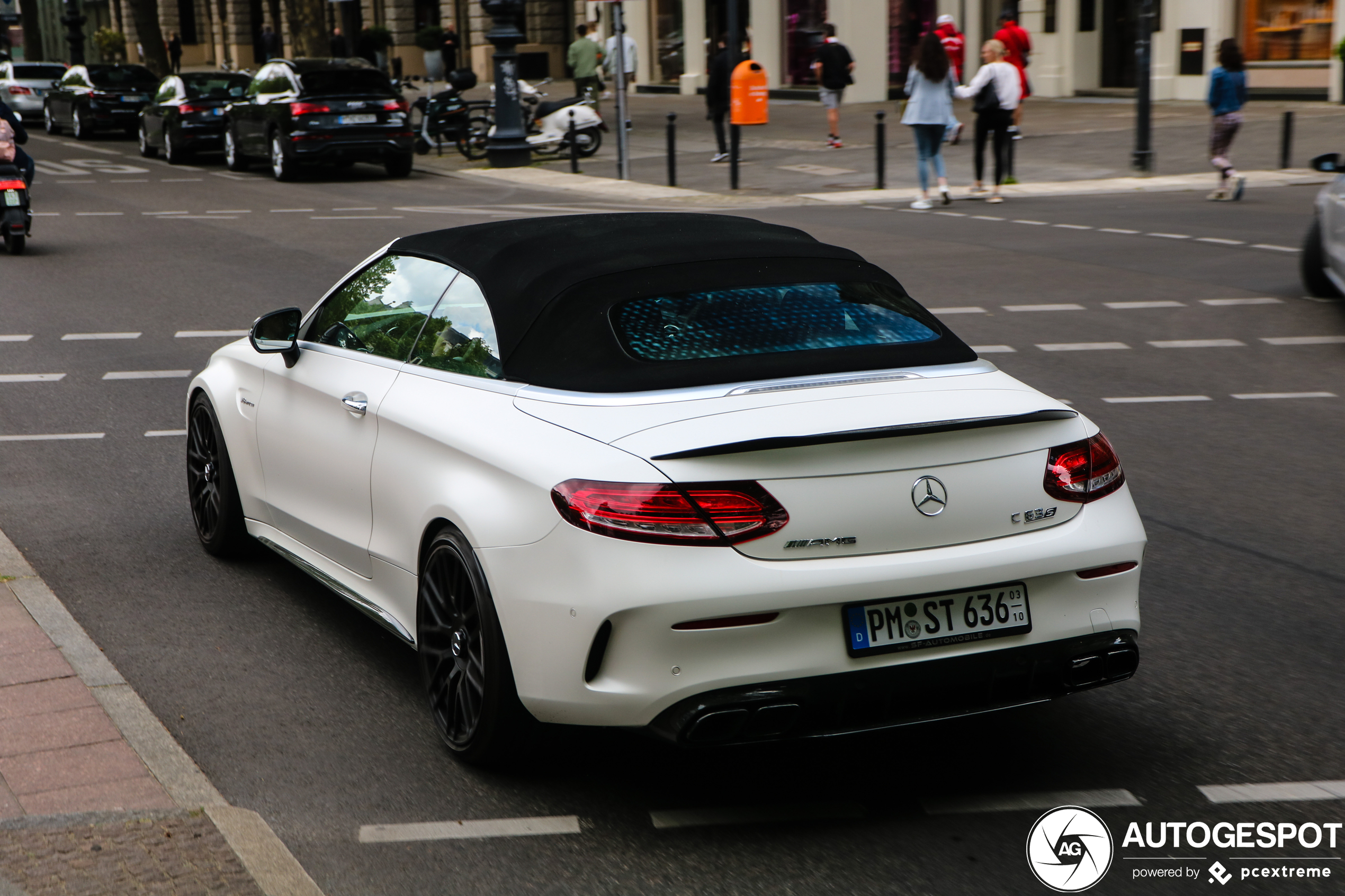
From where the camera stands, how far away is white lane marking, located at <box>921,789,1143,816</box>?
3994mm

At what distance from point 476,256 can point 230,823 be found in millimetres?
1904

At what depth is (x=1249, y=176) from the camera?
69.8 ft

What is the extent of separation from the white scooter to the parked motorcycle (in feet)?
38.9

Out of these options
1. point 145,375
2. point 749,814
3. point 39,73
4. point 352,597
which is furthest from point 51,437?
point 39,73

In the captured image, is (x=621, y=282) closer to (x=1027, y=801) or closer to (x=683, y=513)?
(x=683, y=513)

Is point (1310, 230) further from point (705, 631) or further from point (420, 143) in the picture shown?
point (420, 143)

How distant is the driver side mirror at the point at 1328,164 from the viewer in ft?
38.4

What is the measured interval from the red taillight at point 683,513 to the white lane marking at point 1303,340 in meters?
8.07

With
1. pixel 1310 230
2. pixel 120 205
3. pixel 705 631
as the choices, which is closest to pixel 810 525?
pixel 705 631

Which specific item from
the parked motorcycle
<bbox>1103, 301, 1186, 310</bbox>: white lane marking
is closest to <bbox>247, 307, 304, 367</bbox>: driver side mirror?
<bbox>1103, 301, 1186, 310</bbox>: white lane marking

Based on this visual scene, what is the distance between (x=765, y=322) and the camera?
448cm

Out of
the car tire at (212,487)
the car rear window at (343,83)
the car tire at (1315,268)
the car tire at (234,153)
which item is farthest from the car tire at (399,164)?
the car tire at (212,487)

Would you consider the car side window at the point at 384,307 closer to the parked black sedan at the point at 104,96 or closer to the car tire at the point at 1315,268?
the car tire at the point at 1315,268

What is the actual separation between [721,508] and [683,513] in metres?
0.09
